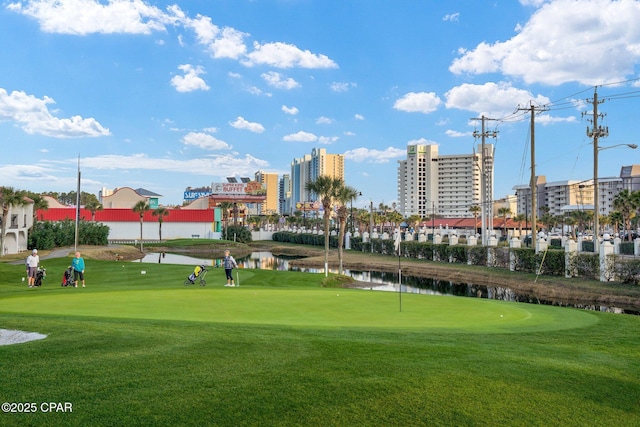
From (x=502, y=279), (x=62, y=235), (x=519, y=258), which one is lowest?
(x=502, y=279)

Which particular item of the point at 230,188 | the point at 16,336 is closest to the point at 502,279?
the point at 16,336

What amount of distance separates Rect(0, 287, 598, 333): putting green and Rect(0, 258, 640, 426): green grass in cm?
36

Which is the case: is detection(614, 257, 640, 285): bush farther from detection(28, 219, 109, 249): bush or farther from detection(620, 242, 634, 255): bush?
detection(28, 219, 109, 249): bush

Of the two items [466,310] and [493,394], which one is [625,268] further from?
[493,394]

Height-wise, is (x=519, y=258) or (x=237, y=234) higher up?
(x=237, y=234)

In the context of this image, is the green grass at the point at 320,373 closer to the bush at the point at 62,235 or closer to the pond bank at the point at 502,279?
the pond bank at the point at 502,279

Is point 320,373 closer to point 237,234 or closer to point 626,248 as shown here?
point 626,248

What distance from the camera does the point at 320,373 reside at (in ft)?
23.5

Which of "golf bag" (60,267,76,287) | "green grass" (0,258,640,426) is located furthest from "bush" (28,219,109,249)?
"green grass" (0,258,640,426)

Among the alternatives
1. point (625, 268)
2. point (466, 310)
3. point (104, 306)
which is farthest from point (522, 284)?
point (104, 306)

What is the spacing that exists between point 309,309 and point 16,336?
8.57 meters

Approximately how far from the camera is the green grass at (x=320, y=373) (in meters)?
5.81

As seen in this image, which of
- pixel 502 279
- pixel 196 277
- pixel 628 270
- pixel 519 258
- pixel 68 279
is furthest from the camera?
pixel 519 258

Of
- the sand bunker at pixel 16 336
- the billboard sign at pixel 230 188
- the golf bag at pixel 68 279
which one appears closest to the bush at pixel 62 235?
the golf bag at pixel 68 279
